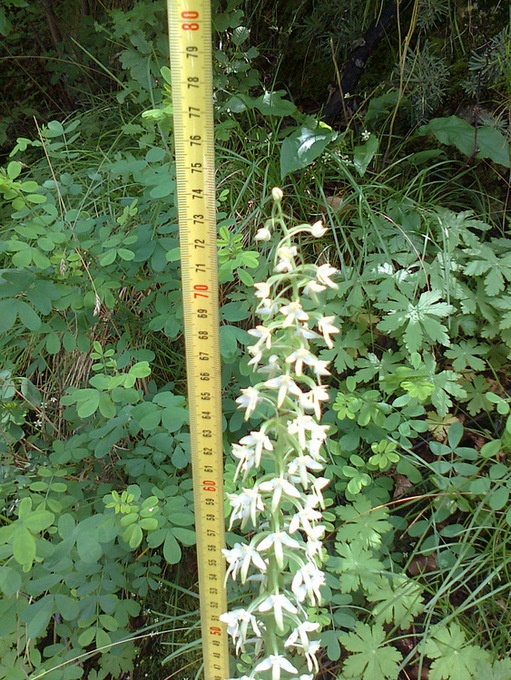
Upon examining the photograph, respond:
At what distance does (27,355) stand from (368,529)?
167 cm

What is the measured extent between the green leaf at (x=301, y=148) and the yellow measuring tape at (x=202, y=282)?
47.9 inches

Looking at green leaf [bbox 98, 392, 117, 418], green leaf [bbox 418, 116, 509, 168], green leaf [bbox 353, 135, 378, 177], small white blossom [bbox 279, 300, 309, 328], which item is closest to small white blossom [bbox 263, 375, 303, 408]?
small white blossom [bbox 279, 300, 309, 328]

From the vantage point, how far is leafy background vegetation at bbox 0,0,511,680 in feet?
6.01

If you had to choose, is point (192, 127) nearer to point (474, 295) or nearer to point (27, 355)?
point (474, 295)

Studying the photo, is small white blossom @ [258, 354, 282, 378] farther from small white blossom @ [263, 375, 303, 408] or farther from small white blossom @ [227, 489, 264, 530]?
small white blossom @ [227, 489, 264, 530]

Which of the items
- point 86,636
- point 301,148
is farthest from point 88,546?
point 301,148

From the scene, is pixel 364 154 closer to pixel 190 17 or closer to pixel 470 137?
pixel 470 137

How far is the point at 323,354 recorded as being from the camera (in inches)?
85.7

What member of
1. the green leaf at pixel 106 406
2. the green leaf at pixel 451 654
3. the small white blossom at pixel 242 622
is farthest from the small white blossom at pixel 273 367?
the green leaf at pixel 451 654

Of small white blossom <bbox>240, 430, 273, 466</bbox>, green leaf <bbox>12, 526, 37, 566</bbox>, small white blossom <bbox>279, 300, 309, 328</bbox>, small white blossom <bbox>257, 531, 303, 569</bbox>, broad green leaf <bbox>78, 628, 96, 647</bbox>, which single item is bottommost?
broad green leaf <bbox>78, 628, 96, 647</bbox>

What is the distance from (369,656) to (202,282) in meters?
1.33

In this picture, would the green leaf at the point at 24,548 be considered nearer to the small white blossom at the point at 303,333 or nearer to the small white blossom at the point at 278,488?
the small white blossom at the point at 278,488

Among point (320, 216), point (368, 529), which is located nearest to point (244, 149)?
point (320, 216)

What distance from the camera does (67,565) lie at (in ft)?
5.54
